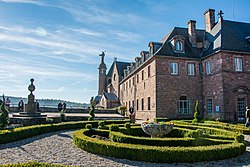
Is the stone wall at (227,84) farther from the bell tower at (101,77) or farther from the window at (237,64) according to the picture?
the bell tower at (101,77)

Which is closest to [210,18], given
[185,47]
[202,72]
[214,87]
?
[185,47]

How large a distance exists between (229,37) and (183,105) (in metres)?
8.75

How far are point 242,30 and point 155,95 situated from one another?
12980 millimetres

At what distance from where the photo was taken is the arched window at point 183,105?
2364 centimetres

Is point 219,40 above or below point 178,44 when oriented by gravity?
below

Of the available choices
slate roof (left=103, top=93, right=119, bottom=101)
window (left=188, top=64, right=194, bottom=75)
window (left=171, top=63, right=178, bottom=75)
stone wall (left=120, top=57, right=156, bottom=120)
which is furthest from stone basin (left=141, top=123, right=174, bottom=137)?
slate roof (left=103, top=93, right=119, bottom=101)

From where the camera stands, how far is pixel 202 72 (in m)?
24.2

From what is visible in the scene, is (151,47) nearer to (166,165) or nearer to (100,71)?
(166,165)

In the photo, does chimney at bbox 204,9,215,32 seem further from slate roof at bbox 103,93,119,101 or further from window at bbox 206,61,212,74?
slate roof at bbox 103,93,119,101

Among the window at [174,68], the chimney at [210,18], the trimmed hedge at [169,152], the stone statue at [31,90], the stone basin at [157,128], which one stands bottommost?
the trimmed hedge at [169,152]

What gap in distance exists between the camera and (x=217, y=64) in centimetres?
2147

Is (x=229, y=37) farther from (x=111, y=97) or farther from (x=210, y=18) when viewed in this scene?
(x=111, y=97)

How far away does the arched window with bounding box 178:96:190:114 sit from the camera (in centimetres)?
2364

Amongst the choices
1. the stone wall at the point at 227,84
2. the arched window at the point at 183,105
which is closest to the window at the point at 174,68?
the arched window at the point at 183,105
